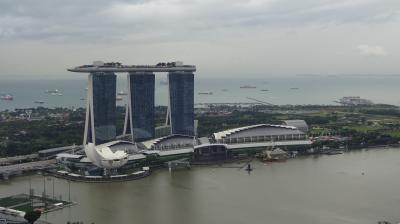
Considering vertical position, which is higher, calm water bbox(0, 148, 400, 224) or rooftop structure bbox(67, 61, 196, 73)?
rooftop structure bbox(67, 61, 196, 73)

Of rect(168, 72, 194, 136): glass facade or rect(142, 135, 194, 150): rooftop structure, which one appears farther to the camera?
rect(168, 72, 194, 136): glass facade

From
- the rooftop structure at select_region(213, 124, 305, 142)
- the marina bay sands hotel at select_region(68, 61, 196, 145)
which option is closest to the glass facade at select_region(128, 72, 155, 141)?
the marina bay sands hotel at select_region(68, 61, 196, 145)

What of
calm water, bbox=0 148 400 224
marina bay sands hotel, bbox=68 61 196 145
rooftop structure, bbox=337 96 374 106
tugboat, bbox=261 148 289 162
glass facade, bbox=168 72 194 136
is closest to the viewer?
calm water, bbox=0 148 400 224

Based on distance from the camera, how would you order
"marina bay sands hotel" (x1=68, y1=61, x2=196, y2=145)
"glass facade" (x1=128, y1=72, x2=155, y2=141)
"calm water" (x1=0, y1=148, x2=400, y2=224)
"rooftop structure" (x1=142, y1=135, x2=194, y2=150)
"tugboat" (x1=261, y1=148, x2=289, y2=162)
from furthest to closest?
"glass facade" (x1=128, y1=72, x2=155, y2=141) → "marina bay sands hotel" (x1=68, y1=61, x2=196, y2=145) → "rooftop structure" (x1=142, y1=135, x2=194, y2=150) → "tugboat" (x1=261, y1=148, x2=289, y2=162) → "calm water" (x1=0, y1=148, x2=400, y2=224)

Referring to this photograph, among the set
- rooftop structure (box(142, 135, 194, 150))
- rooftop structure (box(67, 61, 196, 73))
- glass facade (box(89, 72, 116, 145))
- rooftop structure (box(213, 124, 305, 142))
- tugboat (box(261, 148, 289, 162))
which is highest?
rooftop structure (box(67, 61, 196, 73))

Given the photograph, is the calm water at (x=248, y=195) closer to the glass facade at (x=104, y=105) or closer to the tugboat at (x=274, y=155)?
the tugboat at (x=274, y=155)

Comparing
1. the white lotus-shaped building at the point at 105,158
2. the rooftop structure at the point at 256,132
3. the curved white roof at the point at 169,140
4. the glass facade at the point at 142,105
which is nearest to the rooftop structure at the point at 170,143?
the curved white roof at the point at 169,140

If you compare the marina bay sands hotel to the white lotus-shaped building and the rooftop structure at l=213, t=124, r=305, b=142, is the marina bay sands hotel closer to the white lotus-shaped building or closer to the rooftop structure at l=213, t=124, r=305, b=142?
the rooftop structure at l=213, t=124, r=305, b=142
